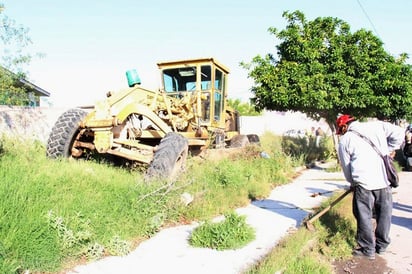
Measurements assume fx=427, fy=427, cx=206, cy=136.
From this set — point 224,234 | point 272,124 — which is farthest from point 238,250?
point 272,124

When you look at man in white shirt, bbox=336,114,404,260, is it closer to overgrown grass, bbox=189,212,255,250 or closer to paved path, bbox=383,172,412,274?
paved path, bbox=383,172,412,274

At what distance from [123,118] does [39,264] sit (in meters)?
3.87

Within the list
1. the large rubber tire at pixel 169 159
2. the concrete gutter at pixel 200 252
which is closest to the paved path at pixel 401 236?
the concrete gutter at pixel 200 252

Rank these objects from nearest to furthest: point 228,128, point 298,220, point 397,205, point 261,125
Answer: point 298,220 < point 397,205 < point 228,128 < point 261,125

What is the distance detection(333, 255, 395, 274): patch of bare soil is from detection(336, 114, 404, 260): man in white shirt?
10 cm

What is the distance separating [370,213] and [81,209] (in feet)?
11.2

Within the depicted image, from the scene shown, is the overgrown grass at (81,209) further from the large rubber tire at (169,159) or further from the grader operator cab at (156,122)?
the grader operator cab at (156,122)

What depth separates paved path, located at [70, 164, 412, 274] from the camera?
4.37 metres

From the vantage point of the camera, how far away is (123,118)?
7520 millimetres

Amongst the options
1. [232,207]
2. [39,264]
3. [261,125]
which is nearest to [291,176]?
[232,207]

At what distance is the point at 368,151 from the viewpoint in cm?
518

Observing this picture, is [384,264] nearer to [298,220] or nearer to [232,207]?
[298,220]

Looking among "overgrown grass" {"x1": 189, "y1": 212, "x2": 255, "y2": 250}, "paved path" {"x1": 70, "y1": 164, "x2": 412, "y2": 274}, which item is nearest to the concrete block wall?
"paved path" {"x1": 70, "y1": 164, "x2": 412, "y2": 274}

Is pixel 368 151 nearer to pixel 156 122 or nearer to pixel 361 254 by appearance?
pixel 361 254
